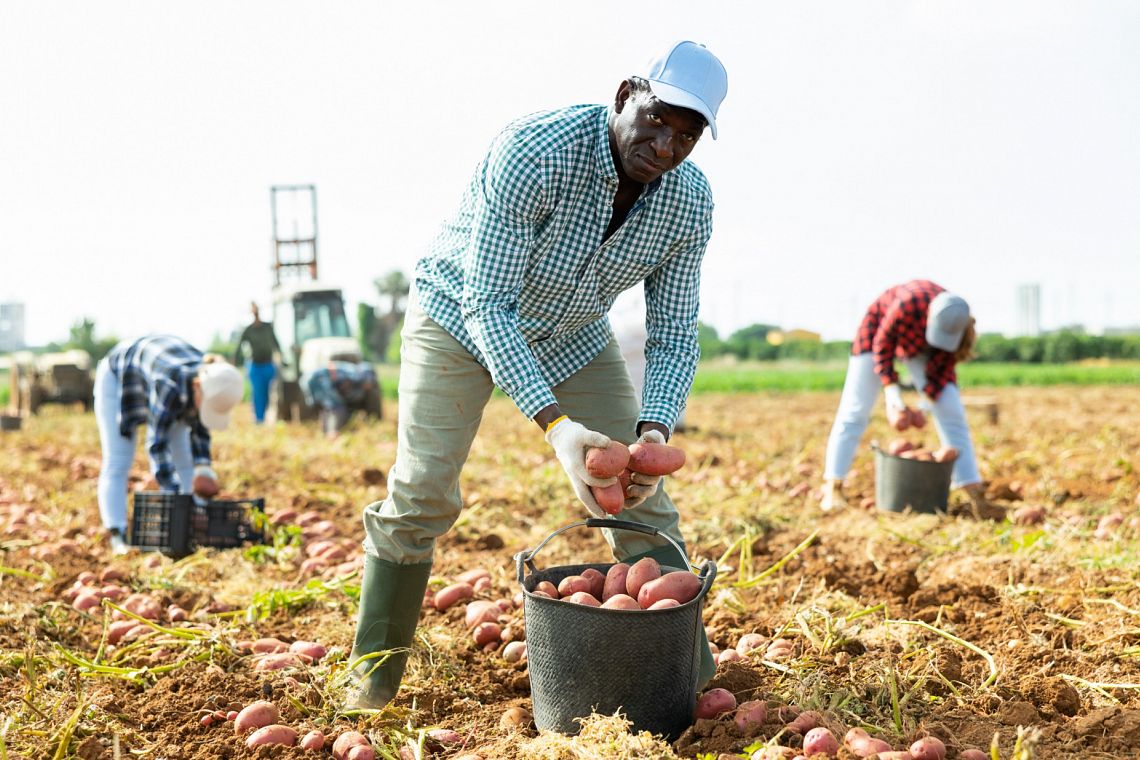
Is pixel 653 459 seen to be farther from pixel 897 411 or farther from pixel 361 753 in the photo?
pixel 897 411

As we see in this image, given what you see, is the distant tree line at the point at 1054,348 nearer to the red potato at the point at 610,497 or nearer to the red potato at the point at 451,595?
the red potato at the point at 451,595

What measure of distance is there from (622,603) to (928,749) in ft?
2.32

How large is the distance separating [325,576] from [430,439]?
1.69 metres

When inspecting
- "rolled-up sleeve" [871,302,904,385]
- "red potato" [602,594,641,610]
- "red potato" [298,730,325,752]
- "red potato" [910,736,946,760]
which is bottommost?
"red potato" [298,730,325,752]

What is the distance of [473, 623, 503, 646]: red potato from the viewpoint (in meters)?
3.29

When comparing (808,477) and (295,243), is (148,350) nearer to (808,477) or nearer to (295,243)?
(808,477)

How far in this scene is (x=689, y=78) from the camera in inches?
93.6

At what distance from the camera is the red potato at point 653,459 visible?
249cm

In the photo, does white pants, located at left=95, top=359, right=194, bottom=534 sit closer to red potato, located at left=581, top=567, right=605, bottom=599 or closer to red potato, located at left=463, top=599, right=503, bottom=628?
red potato, located at left=463, top=599, right=503, bottom=628

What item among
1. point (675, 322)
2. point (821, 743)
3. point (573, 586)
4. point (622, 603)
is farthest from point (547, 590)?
point (675, 322)

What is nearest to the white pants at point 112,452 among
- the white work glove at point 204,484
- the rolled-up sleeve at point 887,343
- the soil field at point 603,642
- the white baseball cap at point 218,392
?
the soil field at point 603,642

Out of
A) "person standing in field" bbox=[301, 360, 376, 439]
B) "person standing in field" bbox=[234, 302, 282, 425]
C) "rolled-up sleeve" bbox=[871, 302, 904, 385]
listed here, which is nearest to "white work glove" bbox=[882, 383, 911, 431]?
"rolled-up sleeve" bbox=[871, 302, 904, 385]

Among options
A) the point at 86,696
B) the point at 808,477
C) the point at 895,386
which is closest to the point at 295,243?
the point at 808,477

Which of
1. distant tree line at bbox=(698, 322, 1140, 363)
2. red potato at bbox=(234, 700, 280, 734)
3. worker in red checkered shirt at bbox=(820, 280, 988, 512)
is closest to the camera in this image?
red potato at bbox=(234, 700, 280, 734)
